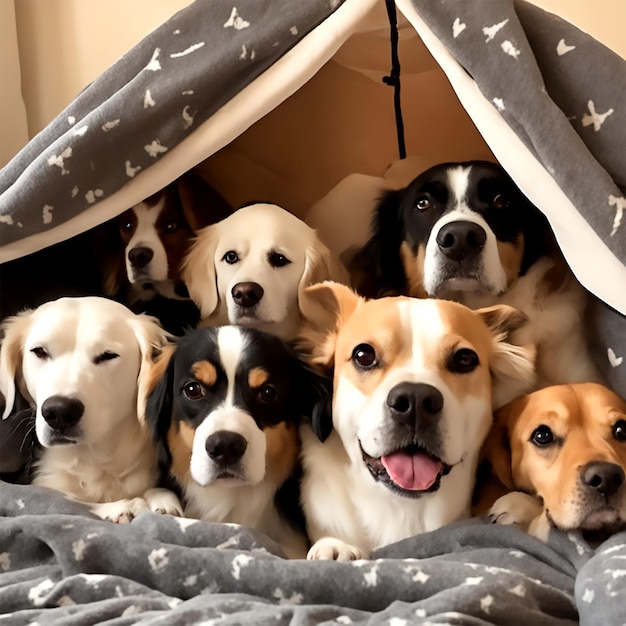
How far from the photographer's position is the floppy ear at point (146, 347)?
4.38ft

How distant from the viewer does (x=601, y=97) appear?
Answer: 1.22 metres

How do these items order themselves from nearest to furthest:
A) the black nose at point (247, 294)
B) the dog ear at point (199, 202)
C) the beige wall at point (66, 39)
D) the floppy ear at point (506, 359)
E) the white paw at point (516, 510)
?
the white paw at point (516, 510), the floppy ear at point (506, 359), the black nose at point (247, 294), the dog ear at point (199, 202), the beige wall at point (66, 39)

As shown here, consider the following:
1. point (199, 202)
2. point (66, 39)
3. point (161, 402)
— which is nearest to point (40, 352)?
point (161, 402)

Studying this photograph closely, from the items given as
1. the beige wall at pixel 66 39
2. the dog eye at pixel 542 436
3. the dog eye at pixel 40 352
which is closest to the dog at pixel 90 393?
the dog eye at pixel 40 352

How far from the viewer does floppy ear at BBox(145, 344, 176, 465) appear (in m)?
1.30

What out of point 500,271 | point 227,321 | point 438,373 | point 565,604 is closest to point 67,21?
point 227,321

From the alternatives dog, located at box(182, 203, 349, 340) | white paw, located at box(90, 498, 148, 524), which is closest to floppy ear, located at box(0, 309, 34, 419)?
white paw, located at box(90, 498, 148, 524)

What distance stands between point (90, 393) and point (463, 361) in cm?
58

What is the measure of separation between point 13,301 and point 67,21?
976 millimetres

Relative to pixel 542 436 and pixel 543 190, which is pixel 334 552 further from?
pixel 543 190

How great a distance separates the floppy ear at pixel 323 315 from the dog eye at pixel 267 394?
11 centimetres

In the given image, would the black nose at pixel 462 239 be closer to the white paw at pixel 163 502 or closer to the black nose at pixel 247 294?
the black nose at pixel 247 294

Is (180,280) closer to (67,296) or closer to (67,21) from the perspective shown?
(67,296)

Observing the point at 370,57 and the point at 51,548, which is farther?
the point at 370,57
